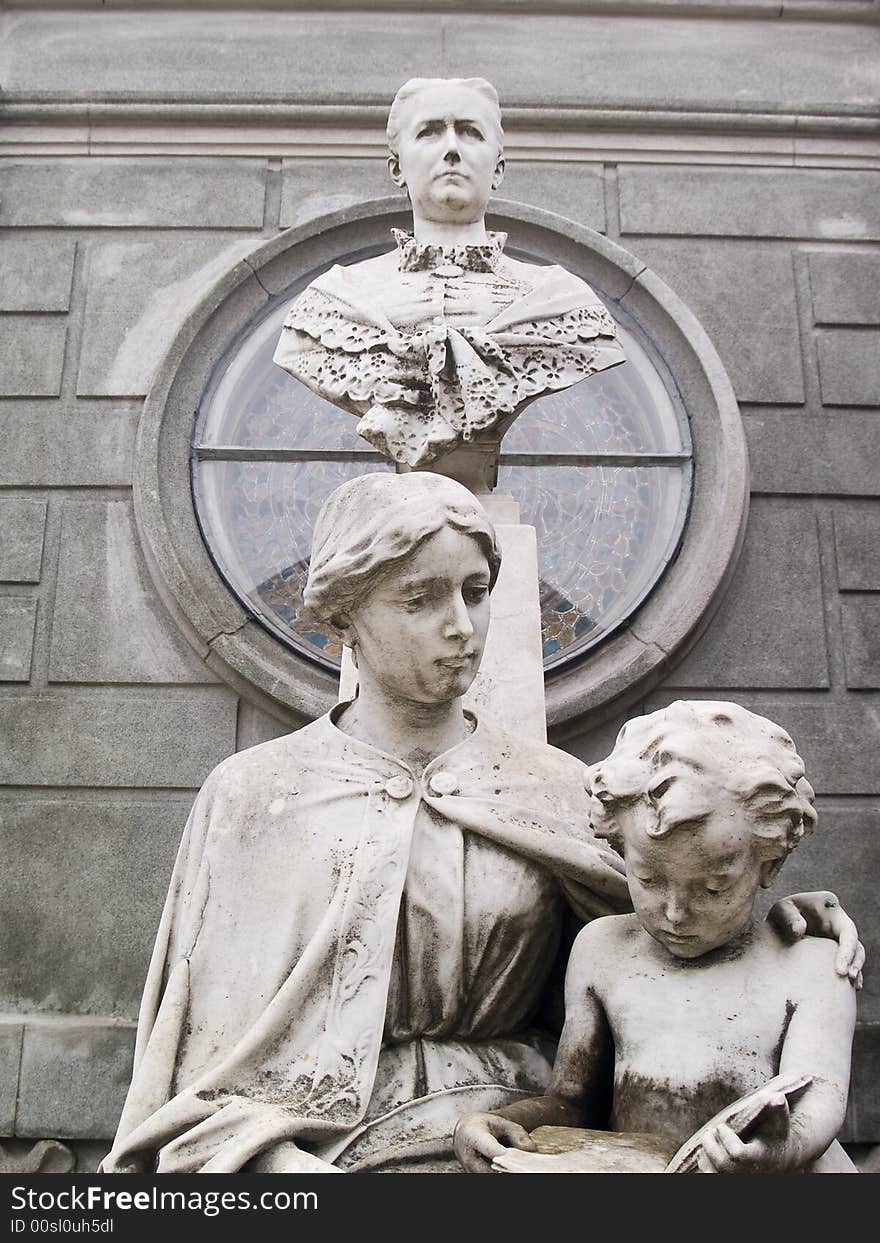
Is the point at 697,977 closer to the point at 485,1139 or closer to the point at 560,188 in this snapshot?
the point at 485,1139

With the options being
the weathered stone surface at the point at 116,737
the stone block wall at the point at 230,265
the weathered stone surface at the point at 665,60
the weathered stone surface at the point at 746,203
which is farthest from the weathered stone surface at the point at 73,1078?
the weathered stone surface at the point at 665,60

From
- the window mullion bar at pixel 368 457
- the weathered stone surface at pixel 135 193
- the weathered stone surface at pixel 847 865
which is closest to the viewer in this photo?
the weathered stone surface at pixel 847 865

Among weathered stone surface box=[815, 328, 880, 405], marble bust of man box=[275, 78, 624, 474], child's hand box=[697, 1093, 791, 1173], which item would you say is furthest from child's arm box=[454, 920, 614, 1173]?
weathered stone surface box=[815, 328, 880, 405]

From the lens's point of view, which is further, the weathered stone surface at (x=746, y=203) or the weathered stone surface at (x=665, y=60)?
the weathered stone surface at (x=665, y=60)

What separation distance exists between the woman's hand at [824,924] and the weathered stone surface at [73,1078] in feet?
10.5

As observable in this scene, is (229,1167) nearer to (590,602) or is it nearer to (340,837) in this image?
(340,837)

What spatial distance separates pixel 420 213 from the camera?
13.5 feet

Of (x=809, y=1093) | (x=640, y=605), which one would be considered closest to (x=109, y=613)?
(x=640, y=605)

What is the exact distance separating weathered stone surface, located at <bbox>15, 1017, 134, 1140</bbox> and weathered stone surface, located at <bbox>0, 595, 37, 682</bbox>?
1306 millimetres

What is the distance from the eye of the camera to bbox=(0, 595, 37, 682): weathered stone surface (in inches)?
219

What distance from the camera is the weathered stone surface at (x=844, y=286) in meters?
6.18

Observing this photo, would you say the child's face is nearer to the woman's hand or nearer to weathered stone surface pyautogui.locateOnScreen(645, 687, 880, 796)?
the woman's hand

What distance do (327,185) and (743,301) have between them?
1828 millimetres

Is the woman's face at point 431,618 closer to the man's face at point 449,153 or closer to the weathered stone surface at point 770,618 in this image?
the man's face at point 449,153
